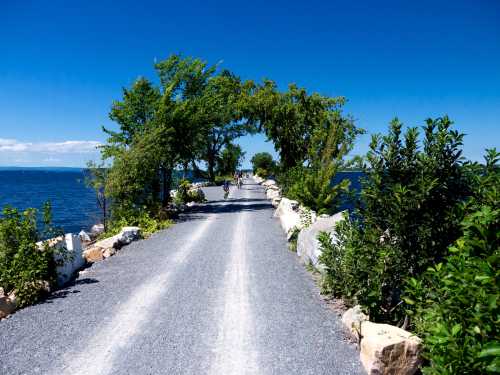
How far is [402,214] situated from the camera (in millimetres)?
6254

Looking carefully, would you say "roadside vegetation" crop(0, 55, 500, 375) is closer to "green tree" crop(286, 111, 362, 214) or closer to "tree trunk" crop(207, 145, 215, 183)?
"green tree" crop(286, 111, 362, 214)

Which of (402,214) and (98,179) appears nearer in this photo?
(402,214)

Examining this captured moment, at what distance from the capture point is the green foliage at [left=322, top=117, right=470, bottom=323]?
6.12m

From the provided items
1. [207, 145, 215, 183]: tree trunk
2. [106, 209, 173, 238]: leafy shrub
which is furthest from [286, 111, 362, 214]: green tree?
[207, 145, 215, 183]: tree trunk

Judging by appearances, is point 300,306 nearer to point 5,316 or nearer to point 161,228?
point 5,316

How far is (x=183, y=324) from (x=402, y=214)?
493cm

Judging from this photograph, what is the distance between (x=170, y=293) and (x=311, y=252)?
471 cm

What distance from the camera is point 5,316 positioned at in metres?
7.89

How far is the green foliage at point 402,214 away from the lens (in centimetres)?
612

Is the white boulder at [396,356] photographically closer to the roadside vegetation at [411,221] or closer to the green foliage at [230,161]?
the roadside vegetation at [411,221]

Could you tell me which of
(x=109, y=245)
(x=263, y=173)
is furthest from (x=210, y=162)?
(x=109, y=245)

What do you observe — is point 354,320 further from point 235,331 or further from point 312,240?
point 312,240

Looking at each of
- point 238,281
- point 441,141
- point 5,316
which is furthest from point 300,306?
point 5,316

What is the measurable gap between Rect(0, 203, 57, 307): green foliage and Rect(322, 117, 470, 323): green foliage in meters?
7.65
